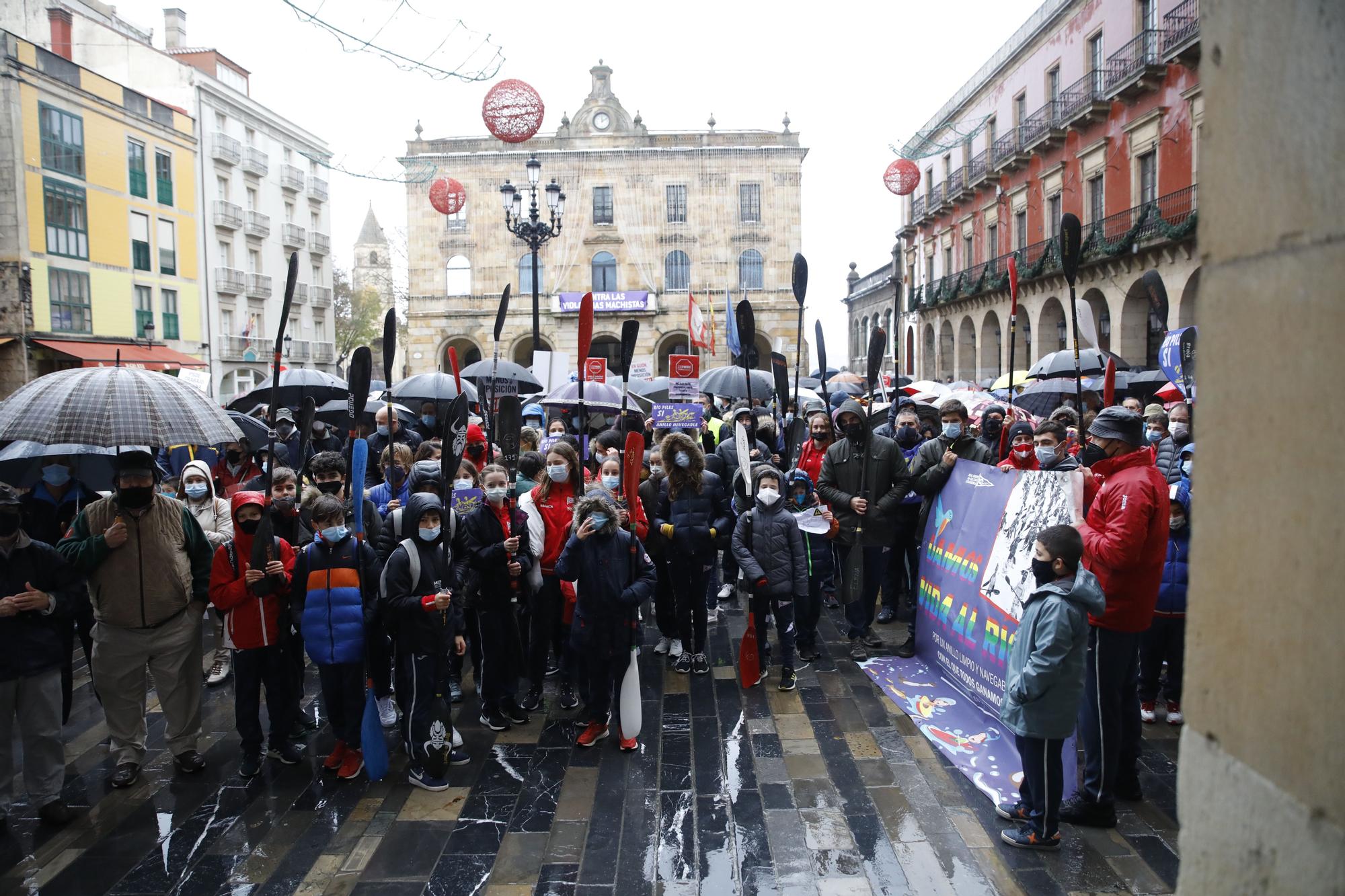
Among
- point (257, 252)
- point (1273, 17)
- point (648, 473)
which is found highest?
point (257, 252)

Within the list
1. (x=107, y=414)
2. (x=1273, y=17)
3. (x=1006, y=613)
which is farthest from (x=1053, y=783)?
(x=107, y=414)

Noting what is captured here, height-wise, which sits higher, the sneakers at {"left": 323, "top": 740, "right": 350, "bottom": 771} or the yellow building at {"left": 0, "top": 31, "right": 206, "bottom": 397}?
the yellow building at {"left": 0, "top": 31, "right": 206, "bottom": 397}

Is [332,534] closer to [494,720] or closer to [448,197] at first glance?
[494,720]

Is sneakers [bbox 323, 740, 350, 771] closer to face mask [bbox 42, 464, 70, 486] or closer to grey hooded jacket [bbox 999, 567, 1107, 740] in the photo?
face mask [bbox 42, 464, 70, 486]

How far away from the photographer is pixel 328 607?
470cm

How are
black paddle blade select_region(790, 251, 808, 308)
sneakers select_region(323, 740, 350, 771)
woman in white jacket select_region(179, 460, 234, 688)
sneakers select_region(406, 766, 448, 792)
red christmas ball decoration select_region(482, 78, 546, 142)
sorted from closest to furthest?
sneakers select_region(406, 766, 448, 792)
sneakers select_region(323, 740, 350, 771)
woman in white jacket select_region(179, 460, 234, 688)
black paddle blade select_region(790, 251, 808, 308)
red christmas ball decoration select_region(482, 78, 546, 142)

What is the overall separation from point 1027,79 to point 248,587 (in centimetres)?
2759

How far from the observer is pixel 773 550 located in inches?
240

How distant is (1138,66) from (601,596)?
20.3 m

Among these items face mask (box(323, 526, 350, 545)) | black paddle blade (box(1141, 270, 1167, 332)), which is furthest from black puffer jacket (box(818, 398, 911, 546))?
face mask (box(323, 526, 350, 545))

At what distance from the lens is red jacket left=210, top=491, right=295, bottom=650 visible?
4805 millimetres

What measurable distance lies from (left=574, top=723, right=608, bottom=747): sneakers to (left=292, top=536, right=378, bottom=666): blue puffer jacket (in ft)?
4.48

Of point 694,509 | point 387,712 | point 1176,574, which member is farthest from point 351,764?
point 1176,574

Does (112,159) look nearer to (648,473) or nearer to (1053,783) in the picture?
(648,473)
